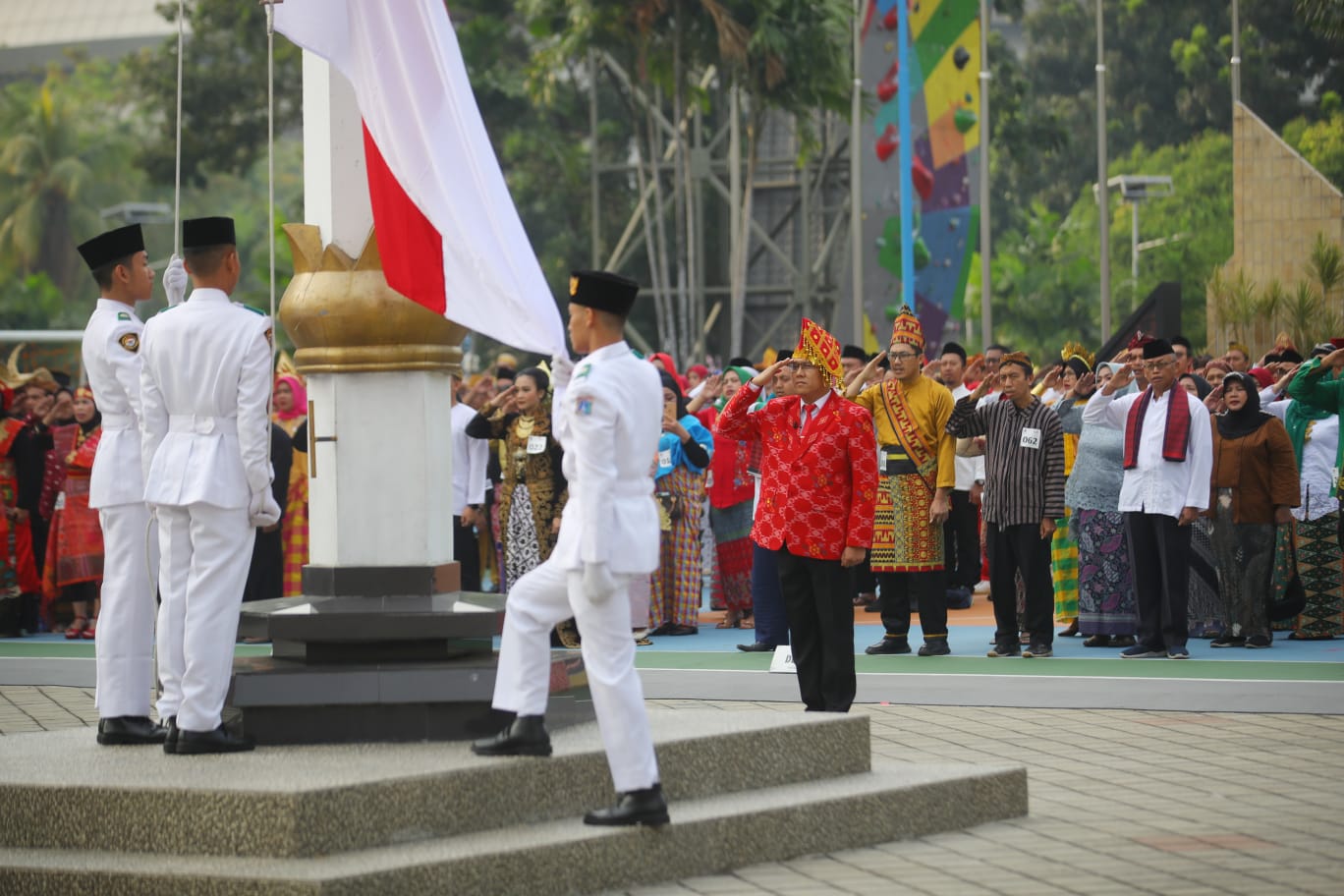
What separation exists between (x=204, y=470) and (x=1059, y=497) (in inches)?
262

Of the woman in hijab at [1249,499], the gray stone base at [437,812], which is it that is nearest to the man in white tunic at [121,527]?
the gray stone base at [437,812]

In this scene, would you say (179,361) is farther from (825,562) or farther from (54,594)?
(54,594)

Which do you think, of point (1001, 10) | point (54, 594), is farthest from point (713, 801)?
point (1001, 10)

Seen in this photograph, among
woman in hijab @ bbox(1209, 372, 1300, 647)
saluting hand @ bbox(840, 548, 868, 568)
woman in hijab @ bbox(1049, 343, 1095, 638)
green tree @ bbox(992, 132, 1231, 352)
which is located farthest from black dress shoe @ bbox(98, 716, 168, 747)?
green tree @ bbox(992, 132, 1231, 352)

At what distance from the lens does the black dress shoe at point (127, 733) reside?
23.5 ft

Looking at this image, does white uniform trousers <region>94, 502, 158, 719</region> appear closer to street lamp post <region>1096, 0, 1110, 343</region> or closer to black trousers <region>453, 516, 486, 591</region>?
black trousers <region>453, 516, 486, 591</region>

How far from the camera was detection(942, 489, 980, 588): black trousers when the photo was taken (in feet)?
47.5

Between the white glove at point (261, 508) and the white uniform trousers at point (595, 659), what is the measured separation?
1082mm

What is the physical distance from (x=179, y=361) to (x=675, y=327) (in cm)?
2573

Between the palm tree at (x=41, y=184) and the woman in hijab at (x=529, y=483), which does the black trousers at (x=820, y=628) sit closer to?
the woman in hijab at (x=529, y=483)

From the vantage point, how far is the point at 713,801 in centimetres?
683

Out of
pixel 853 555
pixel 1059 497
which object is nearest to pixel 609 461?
pixel 853 555

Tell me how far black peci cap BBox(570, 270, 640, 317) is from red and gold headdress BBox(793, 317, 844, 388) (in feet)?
8.98

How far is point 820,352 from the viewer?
9.09m
